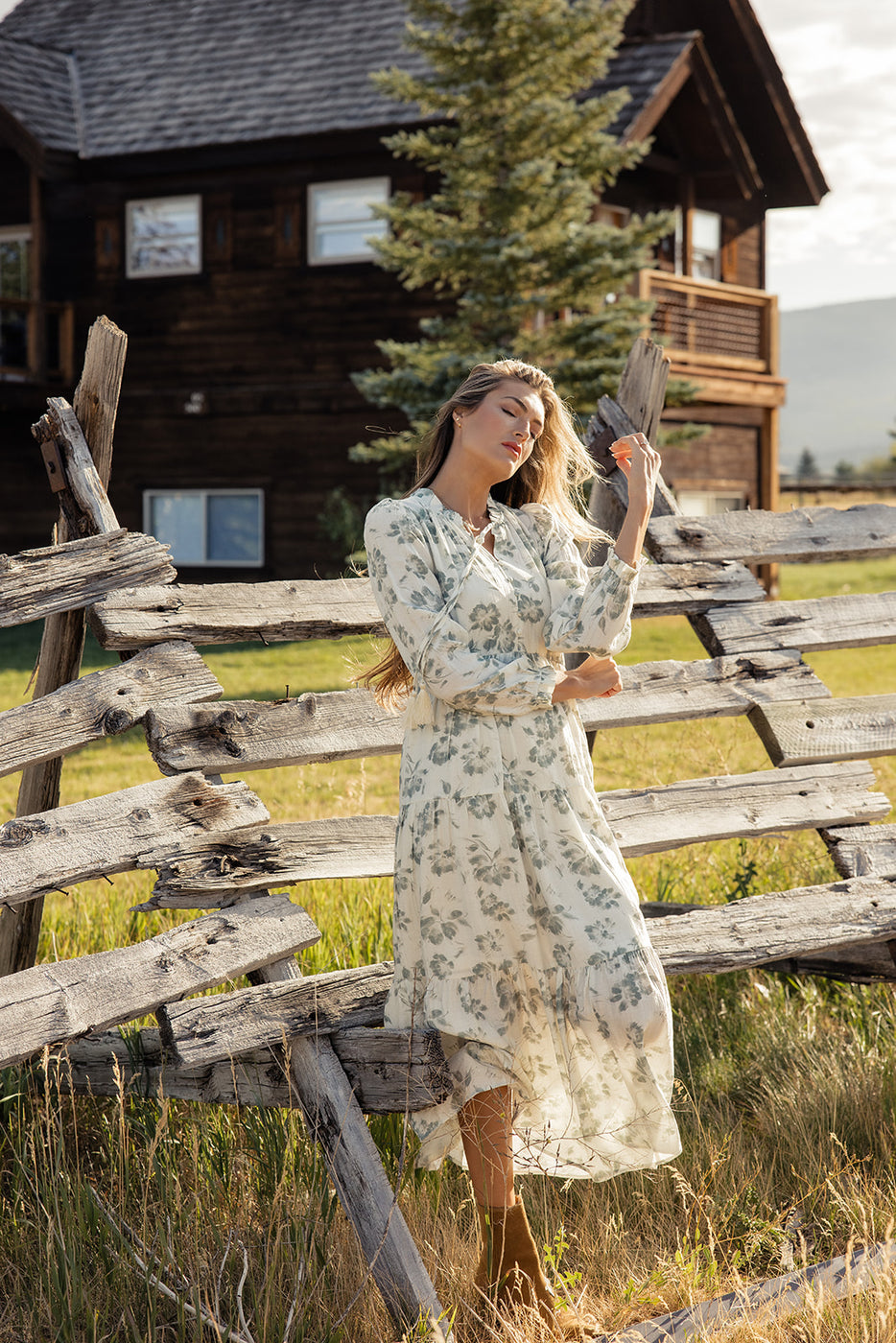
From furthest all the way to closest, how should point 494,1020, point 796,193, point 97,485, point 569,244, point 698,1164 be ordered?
point 796,193 < point 569,244 < point 97,485 < point 698,1164 < point 494,1020

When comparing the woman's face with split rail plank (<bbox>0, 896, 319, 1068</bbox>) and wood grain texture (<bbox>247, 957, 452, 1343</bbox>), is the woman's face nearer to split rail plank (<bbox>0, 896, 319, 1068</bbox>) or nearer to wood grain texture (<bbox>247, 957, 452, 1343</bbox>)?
split rail plank (<bbox>0, 896, 319, 1068</bbox>)

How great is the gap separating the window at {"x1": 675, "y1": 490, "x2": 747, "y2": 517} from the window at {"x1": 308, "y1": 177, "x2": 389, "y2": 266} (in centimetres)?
548

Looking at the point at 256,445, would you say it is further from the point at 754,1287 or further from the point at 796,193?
the point at 754,1287

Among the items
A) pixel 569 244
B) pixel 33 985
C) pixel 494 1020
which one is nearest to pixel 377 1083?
pixel 494 1020

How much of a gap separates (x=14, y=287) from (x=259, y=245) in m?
4.25

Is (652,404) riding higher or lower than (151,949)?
higher

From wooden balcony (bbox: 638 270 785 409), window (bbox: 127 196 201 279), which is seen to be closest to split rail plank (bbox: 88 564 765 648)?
wooden balcony (bbox: 638 270 785 409)

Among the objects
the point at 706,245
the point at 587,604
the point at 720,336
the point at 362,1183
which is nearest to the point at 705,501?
the point at 720,336

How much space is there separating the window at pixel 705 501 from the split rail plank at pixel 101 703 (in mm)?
15318

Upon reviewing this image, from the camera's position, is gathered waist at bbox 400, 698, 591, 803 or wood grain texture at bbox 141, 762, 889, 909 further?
wood grain texture at bbox 141, 762, 889, 909

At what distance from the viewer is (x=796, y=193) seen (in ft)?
65.2

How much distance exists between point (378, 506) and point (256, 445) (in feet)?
50.1

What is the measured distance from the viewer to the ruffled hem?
287cm

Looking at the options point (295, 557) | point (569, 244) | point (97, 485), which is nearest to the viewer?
point (97, 485)
